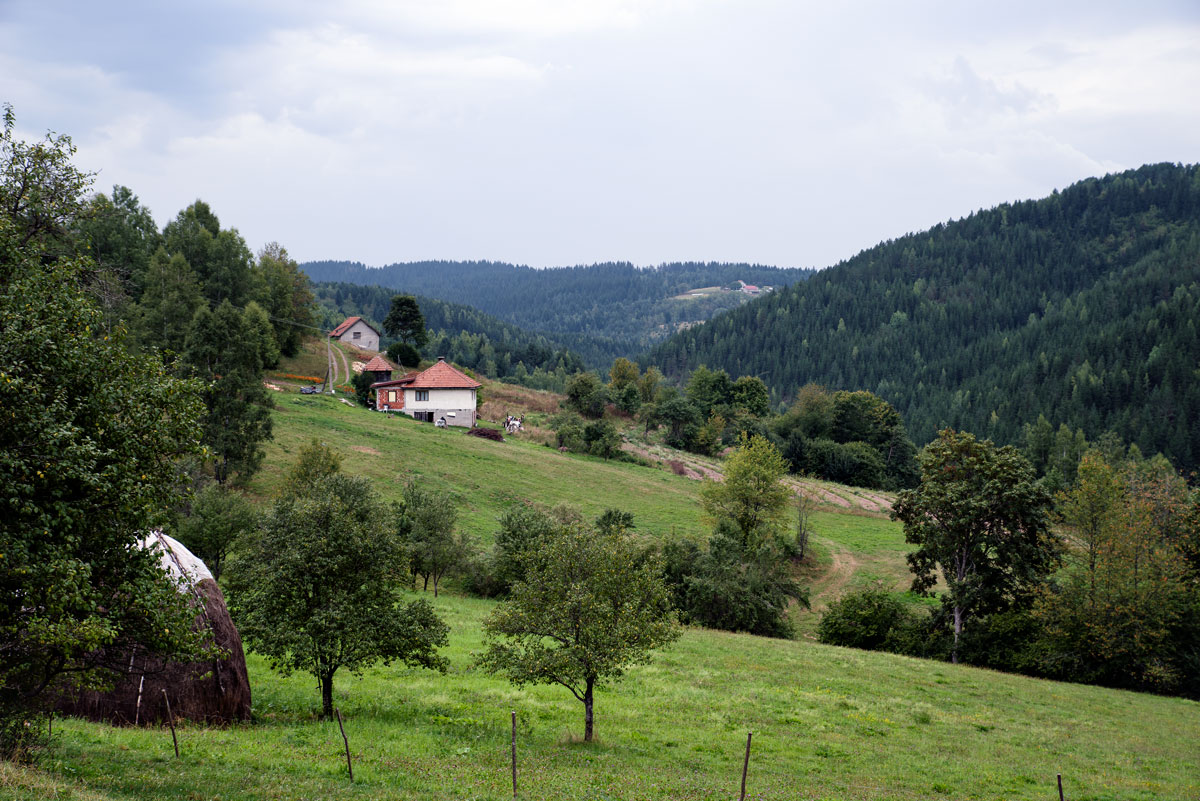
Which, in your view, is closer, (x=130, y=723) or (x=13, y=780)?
(x=13, y=780)

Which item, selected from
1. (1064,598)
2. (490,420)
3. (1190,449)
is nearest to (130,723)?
(1064,598)

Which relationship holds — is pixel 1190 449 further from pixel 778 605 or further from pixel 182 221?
pixel 182 221

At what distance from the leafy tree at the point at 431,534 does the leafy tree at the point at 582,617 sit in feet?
73.4

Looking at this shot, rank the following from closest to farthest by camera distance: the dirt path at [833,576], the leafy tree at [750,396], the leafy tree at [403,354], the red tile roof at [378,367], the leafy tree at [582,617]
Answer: the leafy tree at [582,617], the dirt path at [833,576], the red tile roof at [378,367], the leafy tree at [403,354], the leafy tree at [750,396]

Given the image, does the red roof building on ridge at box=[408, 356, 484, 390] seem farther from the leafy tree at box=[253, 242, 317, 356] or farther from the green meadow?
the green meadow

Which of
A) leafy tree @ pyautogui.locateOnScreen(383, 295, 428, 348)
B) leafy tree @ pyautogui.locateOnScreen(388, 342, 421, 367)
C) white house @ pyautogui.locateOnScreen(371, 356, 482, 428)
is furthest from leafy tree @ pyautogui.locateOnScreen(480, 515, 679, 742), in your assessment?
leafy tree @ pyautogui.locateOnScreen(383, 295, 428, 348)

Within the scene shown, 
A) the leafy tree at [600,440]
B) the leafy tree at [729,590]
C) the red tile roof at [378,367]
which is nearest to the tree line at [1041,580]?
the leafy tree at [729,590]

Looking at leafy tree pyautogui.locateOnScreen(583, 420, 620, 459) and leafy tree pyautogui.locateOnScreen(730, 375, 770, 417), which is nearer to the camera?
leafy tree pyautogui.locateOnScreen(583, 420, 620, 459)

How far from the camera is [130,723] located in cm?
1669

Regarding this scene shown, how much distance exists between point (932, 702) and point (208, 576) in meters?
27.4

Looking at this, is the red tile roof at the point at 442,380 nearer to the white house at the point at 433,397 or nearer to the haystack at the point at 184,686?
the white house at the point at 433,397

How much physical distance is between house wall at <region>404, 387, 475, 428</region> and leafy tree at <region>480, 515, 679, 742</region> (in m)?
70.8

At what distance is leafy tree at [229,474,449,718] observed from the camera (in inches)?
744

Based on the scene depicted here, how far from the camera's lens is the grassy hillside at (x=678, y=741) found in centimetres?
1478
